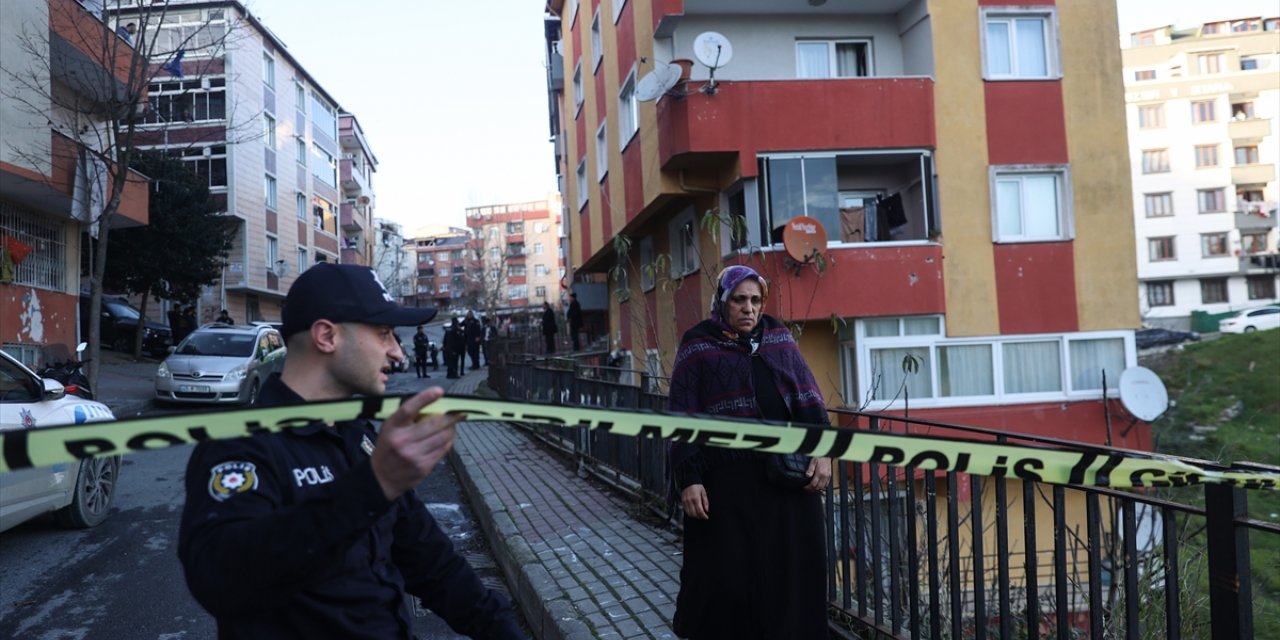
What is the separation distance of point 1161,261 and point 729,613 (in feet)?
217

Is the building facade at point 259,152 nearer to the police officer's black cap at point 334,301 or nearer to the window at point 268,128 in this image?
the window at point 268,128

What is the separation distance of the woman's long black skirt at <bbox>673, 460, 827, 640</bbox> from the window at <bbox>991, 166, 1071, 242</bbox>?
1410 cm

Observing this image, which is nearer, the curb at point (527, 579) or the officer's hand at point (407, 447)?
the officer's hand at point (407, 447)

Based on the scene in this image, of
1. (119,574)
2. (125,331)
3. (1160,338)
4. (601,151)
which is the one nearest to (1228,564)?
(119,574)

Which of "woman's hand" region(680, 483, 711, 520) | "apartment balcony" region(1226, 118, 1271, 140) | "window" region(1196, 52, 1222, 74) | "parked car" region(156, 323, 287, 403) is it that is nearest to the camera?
"woman's hand" region(680, 483, 711, 520)

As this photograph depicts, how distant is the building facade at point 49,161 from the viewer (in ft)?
52.0

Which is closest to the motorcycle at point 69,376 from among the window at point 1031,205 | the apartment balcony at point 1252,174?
the window at point 1031,205

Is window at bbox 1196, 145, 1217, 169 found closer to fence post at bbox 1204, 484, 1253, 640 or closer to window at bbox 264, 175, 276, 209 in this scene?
window at bbox 264, 175, 276, 209

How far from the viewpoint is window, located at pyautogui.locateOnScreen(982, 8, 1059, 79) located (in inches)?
648

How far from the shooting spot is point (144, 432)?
162cm

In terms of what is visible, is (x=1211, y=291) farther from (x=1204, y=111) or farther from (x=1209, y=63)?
(x=1209, y=63)

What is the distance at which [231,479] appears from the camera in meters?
1.73

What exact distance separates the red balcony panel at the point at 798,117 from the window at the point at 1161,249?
5341 cm

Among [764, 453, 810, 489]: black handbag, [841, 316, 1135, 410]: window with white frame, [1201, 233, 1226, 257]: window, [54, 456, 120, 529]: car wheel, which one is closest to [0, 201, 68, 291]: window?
[54, 456, 120, 529]: car wheel
